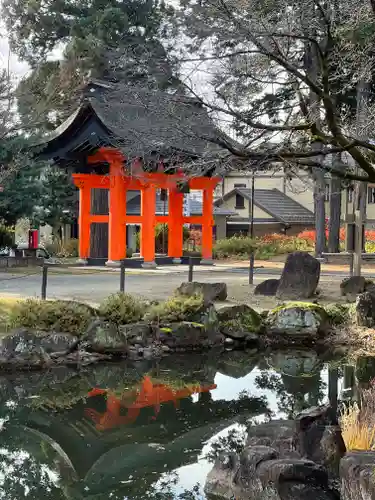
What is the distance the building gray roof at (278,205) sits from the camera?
152 feet

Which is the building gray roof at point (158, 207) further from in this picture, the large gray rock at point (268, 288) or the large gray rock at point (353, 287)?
the large gray rock at point (353, 287)

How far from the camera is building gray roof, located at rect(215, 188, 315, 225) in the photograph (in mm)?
46281

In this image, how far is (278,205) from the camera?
48375 millimetres

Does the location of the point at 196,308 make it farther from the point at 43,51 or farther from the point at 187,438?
the point at 43,51

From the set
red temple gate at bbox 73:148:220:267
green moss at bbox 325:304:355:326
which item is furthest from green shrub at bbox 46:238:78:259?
green moss at bbox 325:304:355:326

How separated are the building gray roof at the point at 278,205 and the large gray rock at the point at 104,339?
33436mm

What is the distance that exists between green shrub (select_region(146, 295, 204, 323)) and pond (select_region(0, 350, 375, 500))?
0.89 metres

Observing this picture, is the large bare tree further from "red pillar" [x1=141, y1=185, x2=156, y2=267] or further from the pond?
"red pillar" [x1=141, y1=185, x2=156, y2=267]

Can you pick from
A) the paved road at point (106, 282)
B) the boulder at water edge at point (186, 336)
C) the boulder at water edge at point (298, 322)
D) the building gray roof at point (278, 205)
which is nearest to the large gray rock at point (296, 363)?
the boulder at water edge at point (298, 322)

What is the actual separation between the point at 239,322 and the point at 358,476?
9143 mm

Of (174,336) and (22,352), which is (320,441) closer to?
(22,352)

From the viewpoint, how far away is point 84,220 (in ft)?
89.8

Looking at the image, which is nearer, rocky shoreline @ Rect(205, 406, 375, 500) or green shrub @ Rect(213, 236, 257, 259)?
rocky shoreline @ Rect(205, 406, 375, 500)

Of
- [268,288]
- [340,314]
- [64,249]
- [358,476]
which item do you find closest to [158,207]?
[64,249]
